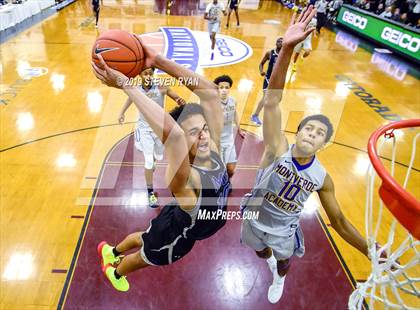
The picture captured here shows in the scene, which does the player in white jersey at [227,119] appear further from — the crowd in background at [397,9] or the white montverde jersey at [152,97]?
the crowd in background at [397,9]

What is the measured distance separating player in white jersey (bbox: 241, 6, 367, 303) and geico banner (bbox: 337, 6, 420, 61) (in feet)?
34.8

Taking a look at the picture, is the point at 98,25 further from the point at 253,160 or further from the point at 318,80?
the point at 253,160

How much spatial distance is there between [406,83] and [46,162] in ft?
32.0

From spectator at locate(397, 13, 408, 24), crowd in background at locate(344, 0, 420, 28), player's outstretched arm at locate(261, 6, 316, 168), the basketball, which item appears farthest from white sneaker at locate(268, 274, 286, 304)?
spectator at locate(397, 13, 408, 24)

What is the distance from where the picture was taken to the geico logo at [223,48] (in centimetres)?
1066

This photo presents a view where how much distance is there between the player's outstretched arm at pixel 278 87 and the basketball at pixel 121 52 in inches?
44.1

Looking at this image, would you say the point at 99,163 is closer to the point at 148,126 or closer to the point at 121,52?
the point at 148,126

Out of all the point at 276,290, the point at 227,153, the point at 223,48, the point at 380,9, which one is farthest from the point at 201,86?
the point at 380,9

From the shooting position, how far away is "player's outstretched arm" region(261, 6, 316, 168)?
2010 millimetres

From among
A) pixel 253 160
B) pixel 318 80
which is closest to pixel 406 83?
pixel 318 80

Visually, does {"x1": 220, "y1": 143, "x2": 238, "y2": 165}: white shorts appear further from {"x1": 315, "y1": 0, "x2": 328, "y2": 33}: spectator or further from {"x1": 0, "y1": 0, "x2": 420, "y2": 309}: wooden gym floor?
{"x1": 315, "y1": 0, "x2": 328, "y2": 33}: spectator

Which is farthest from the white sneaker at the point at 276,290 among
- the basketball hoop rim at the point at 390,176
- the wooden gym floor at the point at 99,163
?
the basketball hoop rim at the point at 390,176

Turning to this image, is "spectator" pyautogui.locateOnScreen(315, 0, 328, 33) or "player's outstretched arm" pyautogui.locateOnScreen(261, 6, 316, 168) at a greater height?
"player's outstretched arm" pyautogui.locateOnScreen(261, 6, 316, 168)

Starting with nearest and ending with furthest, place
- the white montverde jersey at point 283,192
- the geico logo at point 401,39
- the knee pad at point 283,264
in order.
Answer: the white montverde jersey at point 283,192, the knee pad at point 283,264, the geico logo at point 401,39
